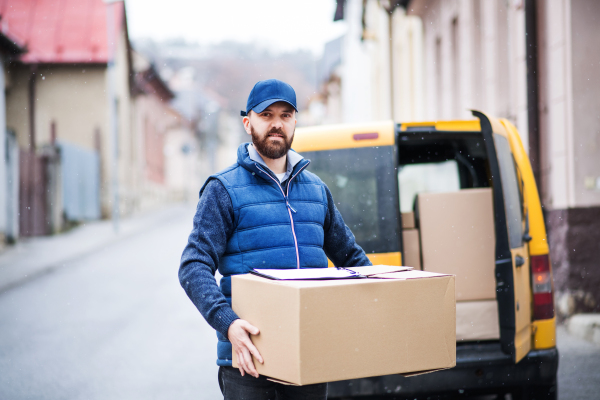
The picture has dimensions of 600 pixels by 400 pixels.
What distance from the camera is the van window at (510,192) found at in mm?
3811

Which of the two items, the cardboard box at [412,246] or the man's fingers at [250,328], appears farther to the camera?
the cardboard box at [412,246]

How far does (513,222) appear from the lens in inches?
152

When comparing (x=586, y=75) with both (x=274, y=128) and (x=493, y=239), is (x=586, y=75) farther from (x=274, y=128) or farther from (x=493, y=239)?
(x=274, y=128)

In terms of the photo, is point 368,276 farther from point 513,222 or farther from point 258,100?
point 513,222

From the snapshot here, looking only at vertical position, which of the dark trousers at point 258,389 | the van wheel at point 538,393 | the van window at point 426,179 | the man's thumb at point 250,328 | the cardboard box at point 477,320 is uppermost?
the van window at point 426,179

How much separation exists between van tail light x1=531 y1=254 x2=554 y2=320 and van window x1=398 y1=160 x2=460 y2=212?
194 cm

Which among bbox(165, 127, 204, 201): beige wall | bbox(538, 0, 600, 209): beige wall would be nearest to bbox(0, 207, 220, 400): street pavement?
bbox(538, 0, 600, 209): beige wall

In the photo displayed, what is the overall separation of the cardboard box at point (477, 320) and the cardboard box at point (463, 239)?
0.19ft

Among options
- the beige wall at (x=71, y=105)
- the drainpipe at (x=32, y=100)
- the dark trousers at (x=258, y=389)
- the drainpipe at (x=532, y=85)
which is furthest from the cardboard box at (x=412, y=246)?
the beige wall at (x=71, y=105)

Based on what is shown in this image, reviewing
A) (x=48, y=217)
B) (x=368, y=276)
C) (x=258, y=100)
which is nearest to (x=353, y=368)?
(x=368, y=276)

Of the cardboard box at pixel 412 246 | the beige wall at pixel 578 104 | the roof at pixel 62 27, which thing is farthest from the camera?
the roof at pixel 62 27

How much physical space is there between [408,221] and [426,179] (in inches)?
83.3

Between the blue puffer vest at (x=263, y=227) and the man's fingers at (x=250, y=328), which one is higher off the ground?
the blue puffer vest at (x=263, y=227)

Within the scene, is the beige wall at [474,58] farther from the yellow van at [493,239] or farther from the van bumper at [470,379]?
the van bumper at [470,379]
